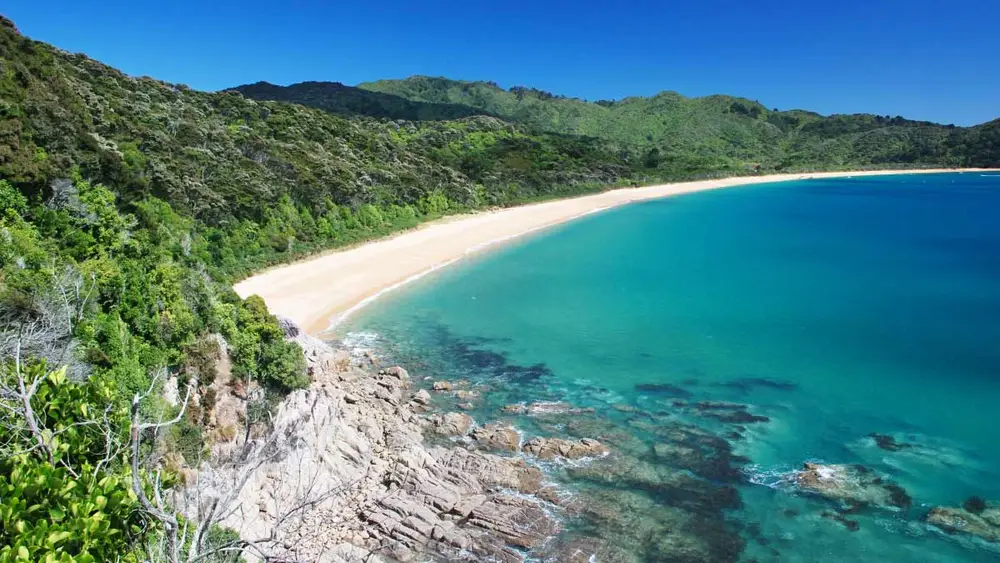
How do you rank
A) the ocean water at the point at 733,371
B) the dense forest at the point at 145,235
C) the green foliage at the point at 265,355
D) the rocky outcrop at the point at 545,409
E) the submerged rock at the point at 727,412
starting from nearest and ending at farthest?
1. the dense forest at the point at 145,235
2. the ocean water at the point at 733,371
3. the green foliage at the point at 265,355
4. the submerged rock at the point at 727,412
5. the rocky outcrop at the point at 545,409

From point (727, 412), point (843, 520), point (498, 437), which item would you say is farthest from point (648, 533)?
point (727, 412)

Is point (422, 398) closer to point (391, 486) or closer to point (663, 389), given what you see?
point (391, 486)

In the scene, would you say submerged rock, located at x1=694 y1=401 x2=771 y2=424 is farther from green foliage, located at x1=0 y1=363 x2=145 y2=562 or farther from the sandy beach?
green foliage, located at x1=0 y1=363 x2=145 y2=562

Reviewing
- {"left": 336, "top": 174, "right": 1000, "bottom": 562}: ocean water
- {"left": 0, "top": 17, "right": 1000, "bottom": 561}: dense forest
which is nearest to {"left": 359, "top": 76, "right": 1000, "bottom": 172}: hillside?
{"left": 0, "top": 17, "right": 1000, "bottom": 561}: dense forest

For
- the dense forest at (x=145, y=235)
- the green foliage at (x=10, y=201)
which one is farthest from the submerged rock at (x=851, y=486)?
the green foliage at (x=10, y=201)

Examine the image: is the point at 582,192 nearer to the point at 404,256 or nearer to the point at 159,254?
the point at 404,256

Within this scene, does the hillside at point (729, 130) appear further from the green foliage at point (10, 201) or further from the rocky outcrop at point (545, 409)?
the green foliage at point (10, 201)
